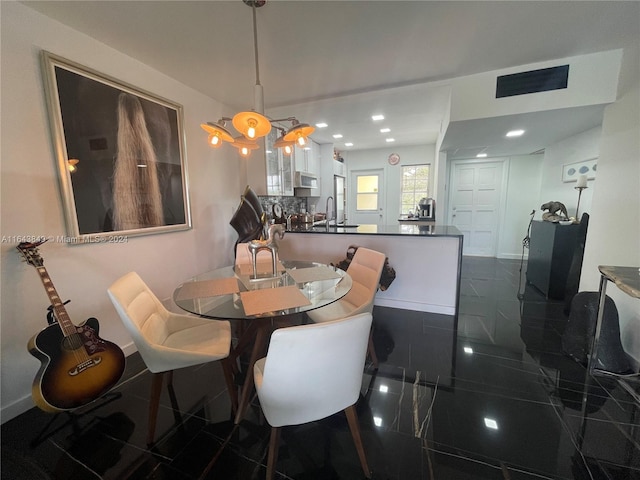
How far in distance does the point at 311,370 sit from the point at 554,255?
3607mm

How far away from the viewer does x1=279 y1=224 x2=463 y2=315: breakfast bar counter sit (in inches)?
110

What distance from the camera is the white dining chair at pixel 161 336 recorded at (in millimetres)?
1298

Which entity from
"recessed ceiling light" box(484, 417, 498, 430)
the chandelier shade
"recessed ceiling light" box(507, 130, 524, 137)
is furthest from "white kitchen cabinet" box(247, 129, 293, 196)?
"recessed ceiling light" box(484, 417, 498, 430)

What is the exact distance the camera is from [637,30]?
6.19 ft

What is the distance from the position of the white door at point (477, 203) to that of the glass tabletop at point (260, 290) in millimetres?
4634

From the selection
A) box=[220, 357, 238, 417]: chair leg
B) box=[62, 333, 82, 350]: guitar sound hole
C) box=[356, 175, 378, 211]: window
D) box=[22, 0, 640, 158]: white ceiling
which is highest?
box=[22, 0, 640, 158]: white ceiling

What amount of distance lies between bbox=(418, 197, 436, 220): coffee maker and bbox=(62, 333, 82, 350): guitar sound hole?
5.12 metres

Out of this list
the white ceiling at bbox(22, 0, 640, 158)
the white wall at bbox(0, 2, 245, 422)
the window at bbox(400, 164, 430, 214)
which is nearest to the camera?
the white wall at bbox(0, 2, 245, 422)

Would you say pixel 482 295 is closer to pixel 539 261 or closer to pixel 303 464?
pixel 539 261

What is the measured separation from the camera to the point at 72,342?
152 centimetres

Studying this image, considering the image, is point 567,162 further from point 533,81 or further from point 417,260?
point 417,260

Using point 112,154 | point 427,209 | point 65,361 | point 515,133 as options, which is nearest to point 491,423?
point 65,361

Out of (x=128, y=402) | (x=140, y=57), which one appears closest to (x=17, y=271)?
(x=128, y=402)

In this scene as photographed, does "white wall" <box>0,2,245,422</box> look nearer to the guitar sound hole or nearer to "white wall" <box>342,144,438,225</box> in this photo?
the guitar sound hole
